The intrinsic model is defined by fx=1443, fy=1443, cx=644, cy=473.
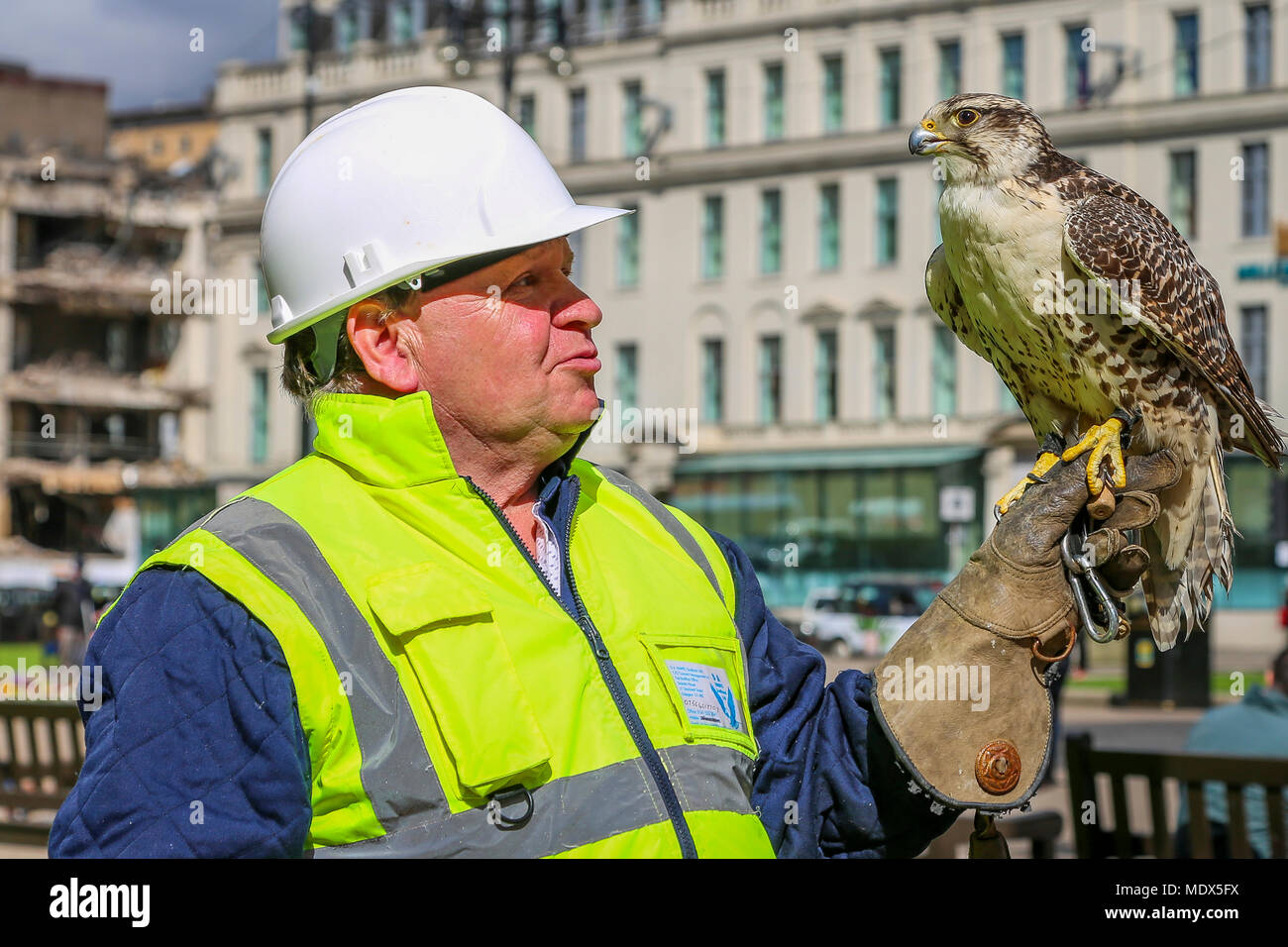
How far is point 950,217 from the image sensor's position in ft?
9.11

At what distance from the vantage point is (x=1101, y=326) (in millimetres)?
2590

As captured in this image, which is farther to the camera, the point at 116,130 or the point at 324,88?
the point at 116,130

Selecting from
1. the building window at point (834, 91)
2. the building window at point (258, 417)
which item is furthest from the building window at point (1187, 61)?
the building window at point (258, 417)

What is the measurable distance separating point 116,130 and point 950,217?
219 feet

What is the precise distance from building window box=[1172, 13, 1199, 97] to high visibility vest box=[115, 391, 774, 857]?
30.0 meters

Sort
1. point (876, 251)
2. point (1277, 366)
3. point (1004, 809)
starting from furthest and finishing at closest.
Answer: point (876, 251)
point (1277, 366)
point (1004, 809)

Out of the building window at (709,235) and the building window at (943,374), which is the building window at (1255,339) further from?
the building window at (709,235)

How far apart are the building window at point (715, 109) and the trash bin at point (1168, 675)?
21820 mm

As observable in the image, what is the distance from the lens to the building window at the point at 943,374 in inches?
1257

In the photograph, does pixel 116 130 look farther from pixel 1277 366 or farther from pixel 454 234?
pixel 454 234

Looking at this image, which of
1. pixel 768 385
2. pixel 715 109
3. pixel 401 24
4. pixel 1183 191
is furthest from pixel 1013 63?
pixel 401 24

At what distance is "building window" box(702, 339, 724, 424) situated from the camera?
115 ft

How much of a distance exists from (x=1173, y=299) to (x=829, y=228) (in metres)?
31.2
